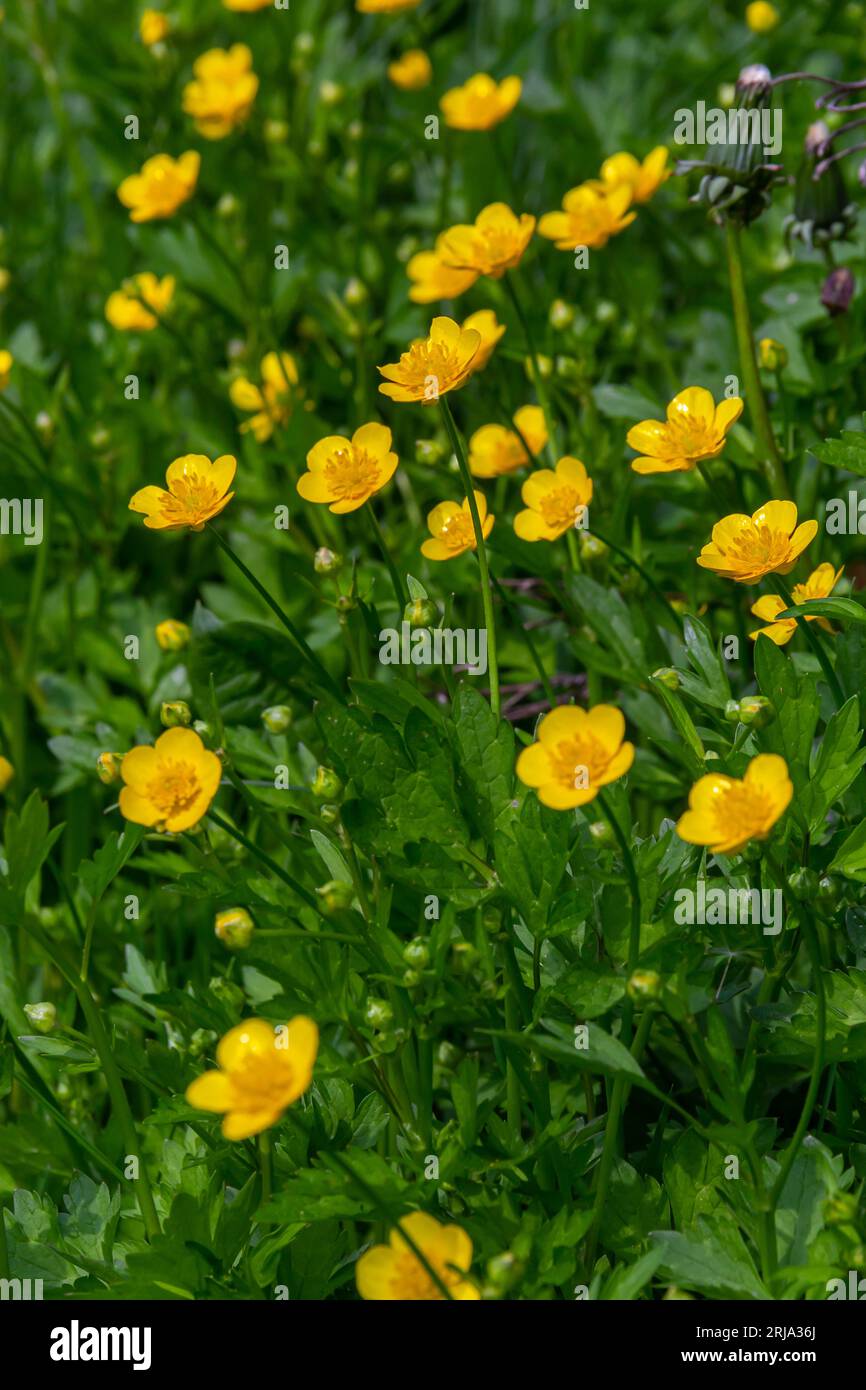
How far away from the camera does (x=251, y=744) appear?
1.58m

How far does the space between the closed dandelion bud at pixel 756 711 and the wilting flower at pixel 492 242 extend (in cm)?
63

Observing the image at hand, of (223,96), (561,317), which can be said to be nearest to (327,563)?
(561,317)

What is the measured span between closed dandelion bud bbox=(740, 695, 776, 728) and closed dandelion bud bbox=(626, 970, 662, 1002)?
0.23m

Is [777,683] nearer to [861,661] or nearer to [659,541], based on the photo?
[861,661]

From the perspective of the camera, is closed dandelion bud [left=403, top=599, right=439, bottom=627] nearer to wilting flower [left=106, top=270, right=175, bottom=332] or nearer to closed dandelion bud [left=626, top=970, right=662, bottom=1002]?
closed dandelion bud [left=626, top=970, right=662, bottom=1002]

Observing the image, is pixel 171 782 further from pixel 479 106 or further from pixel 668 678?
pixel 479 106

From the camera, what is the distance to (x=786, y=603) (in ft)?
4.19

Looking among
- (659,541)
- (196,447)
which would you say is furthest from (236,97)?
(659,541)

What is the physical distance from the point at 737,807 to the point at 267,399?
1126 mm

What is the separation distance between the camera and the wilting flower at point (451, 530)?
141 cm

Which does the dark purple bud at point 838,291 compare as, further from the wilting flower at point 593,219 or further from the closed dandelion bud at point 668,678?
the closed dandelion bud at point 668,678

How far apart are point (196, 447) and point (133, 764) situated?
3.51 feet

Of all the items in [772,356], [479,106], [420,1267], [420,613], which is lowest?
[420,1267]

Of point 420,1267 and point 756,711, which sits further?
point 756,711
